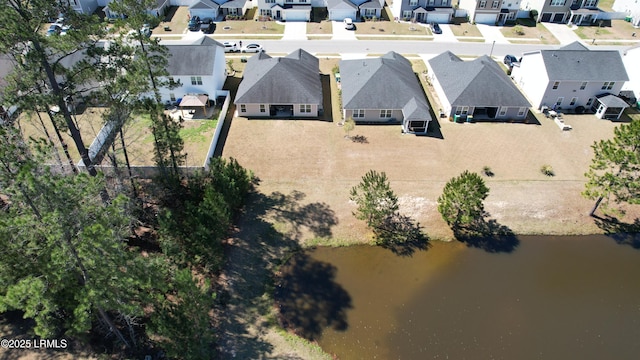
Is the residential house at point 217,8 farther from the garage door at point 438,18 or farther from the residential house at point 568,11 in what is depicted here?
the residential house at point 568,11

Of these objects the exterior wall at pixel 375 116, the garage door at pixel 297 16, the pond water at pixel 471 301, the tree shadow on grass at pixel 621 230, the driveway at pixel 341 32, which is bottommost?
the pond water at pixel 471 301

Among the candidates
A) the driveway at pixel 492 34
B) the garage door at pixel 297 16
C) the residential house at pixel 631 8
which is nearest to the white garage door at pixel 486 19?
the driveway at pixel 492 34

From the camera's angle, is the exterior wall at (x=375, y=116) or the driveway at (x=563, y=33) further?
the driveway at (x=563, y=33)

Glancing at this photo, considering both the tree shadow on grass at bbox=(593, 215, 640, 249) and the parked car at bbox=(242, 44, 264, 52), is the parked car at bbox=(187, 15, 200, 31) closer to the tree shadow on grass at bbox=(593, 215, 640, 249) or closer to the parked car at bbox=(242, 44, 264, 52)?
the parked car at bbox=(242, 44, 264, 52)

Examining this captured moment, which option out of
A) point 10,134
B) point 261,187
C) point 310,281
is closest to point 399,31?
point 261,187

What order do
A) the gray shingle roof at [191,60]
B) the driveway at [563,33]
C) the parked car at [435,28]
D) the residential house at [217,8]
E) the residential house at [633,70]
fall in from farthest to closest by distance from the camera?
the residential house at [217,8]
the parked car at [435,28]
the driveway at [563,33]
the residential house at [633,70]
the gray shingle roof at [191,60]

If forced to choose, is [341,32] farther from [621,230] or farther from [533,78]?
[621,230]

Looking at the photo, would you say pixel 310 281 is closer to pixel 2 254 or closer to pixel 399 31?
pixel 2 254
